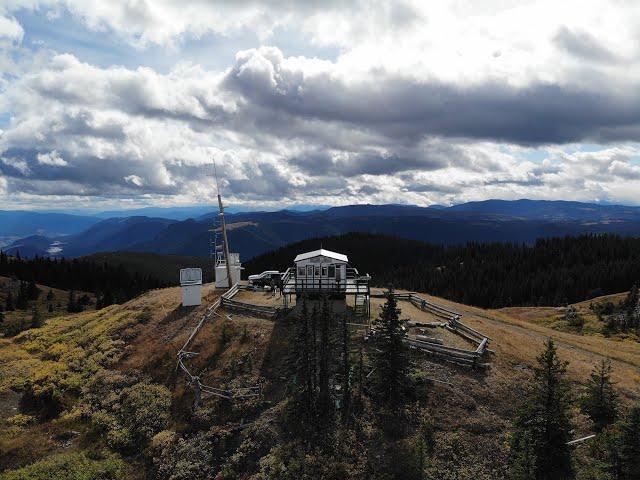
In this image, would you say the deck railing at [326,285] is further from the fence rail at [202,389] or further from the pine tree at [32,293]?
the pine tree at [32,293]

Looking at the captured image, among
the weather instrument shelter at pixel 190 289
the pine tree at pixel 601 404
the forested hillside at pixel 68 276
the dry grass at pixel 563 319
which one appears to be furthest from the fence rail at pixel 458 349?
the forested hillside at pixel 68 276

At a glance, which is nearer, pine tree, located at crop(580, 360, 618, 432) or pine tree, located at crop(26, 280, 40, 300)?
pine tree, located at crop(580, 360, 618, 432)

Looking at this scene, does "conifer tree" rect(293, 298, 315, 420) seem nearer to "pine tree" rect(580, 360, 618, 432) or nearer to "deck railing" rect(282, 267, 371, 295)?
"deck railing" rect(282, 267, 371, 295)

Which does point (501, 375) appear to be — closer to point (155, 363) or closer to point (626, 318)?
point (155, 363)

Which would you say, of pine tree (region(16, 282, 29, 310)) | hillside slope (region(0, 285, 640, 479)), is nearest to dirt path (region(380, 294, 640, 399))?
hillside slope (region(0, 285, 640, 479))

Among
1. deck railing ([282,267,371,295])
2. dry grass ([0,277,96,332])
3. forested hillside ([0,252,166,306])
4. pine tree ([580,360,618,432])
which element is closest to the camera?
pine tree ([580,360,618,432])

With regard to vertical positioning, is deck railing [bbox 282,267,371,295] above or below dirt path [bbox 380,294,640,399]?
above

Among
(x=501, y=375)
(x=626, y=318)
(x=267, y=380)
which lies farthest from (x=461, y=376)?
(x=626, y=318)
